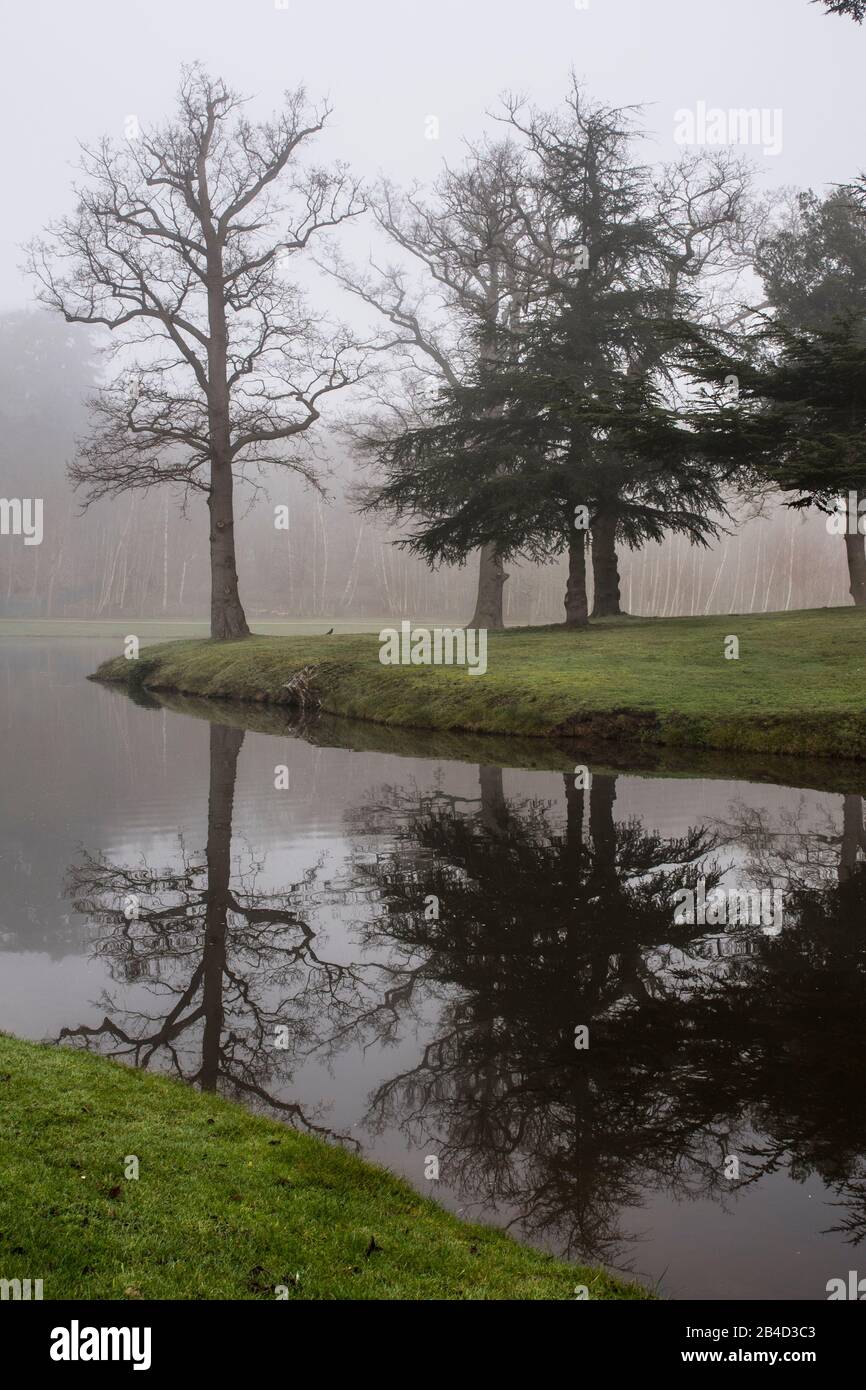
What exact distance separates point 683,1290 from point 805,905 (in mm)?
4767

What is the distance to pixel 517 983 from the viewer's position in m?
6.37

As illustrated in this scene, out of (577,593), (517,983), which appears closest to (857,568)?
(577,593)

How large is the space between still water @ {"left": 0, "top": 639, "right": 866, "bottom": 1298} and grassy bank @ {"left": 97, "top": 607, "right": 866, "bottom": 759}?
7.75 feet

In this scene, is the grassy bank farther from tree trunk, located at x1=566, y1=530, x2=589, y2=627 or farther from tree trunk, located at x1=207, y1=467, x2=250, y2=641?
tree trunk, located at x1=207, y1=467, x2=250, y2=641

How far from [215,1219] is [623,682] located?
14996 millimetres

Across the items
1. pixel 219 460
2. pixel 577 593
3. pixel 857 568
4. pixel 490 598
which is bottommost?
pixel 577 593

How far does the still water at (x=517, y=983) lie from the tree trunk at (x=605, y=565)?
1435 cm

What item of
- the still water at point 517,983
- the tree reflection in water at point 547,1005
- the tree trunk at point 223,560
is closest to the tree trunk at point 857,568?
the tree trunk at point 223,560

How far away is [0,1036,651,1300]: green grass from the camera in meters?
3.38

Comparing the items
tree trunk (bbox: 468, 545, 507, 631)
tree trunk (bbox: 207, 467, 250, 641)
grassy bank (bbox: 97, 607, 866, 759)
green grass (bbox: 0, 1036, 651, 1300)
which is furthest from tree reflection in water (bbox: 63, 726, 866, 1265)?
tree trunk (bbox: 468, 545, 507, 631)

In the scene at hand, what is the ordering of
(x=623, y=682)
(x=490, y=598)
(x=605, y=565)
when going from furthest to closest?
1. (x=490, y=598)
2. (x=605, y=565)
3. (x=623, y=682)

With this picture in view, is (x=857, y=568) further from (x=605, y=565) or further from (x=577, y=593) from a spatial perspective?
(x=577, y=593)
